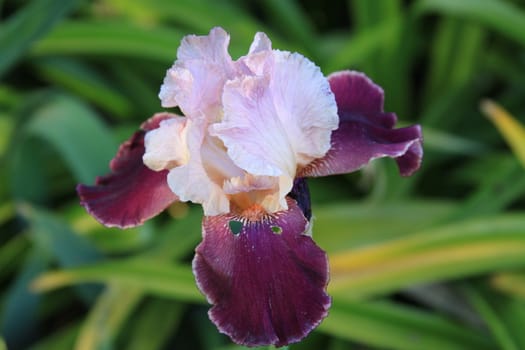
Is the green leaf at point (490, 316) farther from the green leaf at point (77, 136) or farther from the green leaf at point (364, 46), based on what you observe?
the green leaf at point (77, 136)

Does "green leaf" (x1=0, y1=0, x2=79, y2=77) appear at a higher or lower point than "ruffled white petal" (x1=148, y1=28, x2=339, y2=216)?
lower

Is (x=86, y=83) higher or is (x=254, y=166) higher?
(x=254, y=166)

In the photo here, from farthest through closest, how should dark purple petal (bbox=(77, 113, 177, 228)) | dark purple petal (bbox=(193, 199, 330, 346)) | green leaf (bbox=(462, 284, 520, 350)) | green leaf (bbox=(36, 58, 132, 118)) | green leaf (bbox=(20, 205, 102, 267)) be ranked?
green leaf (bbox=(36, 58, 132, 118)) < green leaf (bbox=(20, 205, 102, 267)) < green leaf (bbox=(462, 284, 520, 350)) < dark purple petal (bbox=(77, 113, 177, 228)) < dark purple petal (bbox=(193, 199, 330, 346))

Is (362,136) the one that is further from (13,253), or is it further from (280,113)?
(13,253)

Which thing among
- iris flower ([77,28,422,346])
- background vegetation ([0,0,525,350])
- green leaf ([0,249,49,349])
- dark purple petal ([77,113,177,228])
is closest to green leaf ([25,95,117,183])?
background vegetation ([0,0,525,350])

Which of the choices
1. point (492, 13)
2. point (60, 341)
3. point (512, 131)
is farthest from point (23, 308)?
point (492, 13)

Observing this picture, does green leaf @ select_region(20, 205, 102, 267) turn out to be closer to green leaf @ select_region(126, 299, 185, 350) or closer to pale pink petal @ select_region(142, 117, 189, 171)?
green leaf @ select_region(126, 299, 185, 350)

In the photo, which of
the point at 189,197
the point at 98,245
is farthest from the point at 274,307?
the point at 98,245

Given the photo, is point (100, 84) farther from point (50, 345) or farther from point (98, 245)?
point (50, 345)
